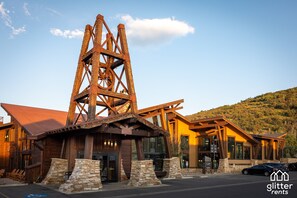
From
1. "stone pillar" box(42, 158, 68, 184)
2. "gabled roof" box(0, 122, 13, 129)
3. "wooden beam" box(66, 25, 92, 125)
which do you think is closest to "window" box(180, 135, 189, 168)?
"wooden beam" box(66, 25, 92, 125)

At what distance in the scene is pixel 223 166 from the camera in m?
36.5

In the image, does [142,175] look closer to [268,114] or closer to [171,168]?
[171,168]

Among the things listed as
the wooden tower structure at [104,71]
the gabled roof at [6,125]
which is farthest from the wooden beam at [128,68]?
the gabled roof at [6,125]

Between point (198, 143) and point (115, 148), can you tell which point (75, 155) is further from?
point (198, 143)

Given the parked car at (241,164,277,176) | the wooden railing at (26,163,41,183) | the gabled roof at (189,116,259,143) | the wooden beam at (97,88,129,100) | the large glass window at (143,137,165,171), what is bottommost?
the parked car at (241,164,277,176)

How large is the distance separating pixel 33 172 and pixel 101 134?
5.85 metres

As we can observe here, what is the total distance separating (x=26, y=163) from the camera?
1034 inches

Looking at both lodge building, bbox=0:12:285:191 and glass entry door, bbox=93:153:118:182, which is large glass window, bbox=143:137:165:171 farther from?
glass entry door, bbox=93:153:118:182

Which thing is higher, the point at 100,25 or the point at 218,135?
the point at 100,25

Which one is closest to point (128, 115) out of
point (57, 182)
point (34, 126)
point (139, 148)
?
point (139, 148)

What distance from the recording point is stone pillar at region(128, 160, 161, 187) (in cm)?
2103

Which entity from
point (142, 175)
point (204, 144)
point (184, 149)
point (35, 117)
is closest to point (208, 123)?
point (204, 144)

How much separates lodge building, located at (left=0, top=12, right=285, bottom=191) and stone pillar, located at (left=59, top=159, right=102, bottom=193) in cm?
6

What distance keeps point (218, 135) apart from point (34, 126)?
810 inches
